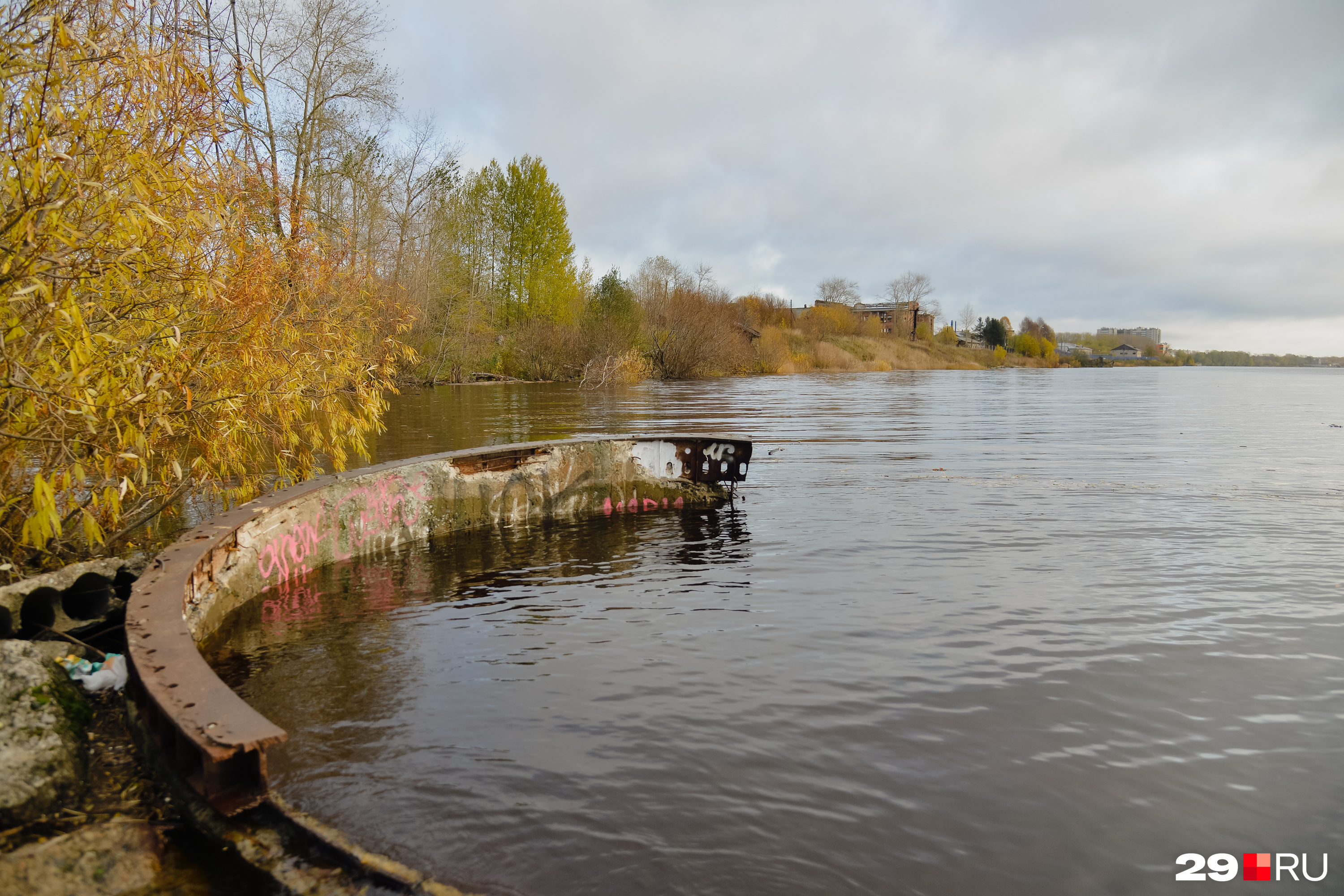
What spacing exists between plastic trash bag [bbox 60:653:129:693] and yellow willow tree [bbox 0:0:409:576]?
67 centimetres

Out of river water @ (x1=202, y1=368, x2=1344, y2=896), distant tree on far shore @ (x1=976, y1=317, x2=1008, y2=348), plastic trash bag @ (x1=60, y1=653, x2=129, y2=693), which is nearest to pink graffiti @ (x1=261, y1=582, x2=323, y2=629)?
river water @ (x1=202, y1=368, x2=1344, y2=896)

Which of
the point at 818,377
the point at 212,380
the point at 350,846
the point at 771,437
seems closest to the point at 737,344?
the point at 818,377

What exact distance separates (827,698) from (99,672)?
3986 mm

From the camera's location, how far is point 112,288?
4910 millimetres

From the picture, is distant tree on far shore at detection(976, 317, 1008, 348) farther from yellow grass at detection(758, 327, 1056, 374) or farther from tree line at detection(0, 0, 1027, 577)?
tree line at detection(0, 0, 1027, 577)

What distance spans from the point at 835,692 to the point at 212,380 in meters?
5.44

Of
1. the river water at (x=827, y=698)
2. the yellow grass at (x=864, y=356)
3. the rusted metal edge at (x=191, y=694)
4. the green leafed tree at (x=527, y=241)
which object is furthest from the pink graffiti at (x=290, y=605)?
the yellow grass at (x=864, y=356)

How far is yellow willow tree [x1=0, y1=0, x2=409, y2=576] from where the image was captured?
4047 mm

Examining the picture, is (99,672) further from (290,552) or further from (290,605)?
(290,552)

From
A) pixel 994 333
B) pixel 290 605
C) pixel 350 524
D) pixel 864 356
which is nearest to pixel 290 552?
pixel 290 605

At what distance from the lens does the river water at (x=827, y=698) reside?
308 cm

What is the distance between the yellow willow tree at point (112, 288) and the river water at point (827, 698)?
4.95 feet

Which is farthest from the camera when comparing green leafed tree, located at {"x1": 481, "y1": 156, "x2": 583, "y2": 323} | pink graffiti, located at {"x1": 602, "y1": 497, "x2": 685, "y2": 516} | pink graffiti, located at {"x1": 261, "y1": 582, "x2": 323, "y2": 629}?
green leafed tree, located at {"x1": 481, "y1": 156, "x2": 583, "y2": 323}

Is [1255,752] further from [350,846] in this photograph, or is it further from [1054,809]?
[350,846]
